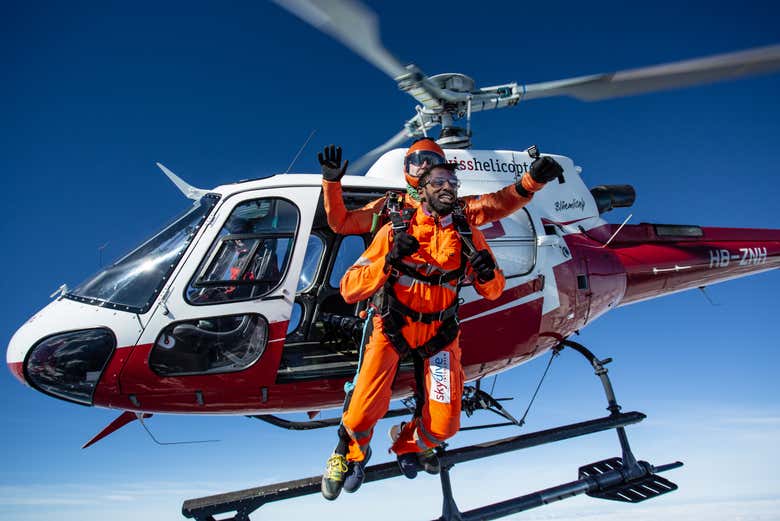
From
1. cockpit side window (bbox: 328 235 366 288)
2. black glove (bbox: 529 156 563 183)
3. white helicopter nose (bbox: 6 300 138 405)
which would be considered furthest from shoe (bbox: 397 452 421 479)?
black glove (bbox: 529 156 563 183)

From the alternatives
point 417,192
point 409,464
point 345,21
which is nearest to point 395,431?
point 409,464

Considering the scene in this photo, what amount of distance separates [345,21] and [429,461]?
11.1 feet

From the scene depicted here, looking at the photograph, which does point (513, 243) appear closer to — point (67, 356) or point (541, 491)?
point (541, 491)

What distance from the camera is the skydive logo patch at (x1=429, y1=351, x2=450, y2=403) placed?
4.24 metres

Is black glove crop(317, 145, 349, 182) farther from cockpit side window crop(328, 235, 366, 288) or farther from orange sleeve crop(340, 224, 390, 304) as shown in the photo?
cockpit side window crop(328, 235, 366, 288)

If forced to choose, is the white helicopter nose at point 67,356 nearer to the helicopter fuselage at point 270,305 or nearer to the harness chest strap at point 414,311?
the helicopter fuselage at point 270,305

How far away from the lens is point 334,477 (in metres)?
4.09

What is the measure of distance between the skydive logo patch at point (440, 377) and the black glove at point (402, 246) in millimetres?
899

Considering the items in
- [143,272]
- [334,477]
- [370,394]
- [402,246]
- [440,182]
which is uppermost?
[440,182]

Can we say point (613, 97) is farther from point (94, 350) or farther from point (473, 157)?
point (94, 350)

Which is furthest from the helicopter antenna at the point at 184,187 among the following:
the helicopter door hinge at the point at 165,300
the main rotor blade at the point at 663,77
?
the main rotor blade at the point at 663,77

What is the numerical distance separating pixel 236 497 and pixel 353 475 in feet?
3.02

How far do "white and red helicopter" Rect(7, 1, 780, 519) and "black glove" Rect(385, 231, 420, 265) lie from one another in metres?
1.20

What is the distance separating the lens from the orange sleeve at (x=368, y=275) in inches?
155
